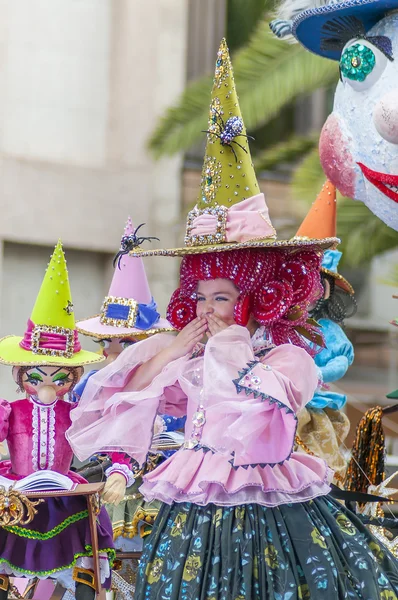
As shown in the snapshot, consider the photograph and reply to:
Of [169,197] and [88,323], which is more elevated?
[169,197]

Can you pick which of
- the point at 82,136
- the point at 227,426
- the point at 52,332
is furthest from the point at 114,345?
the point at 82,136

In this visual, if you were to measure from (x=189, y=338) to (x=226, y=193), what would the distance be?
1.70ft

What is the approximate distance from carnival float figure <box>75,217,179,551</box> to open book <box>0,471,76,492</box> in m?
0.51

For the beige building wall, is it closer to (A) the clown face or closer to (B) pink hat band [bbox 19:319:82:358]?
(B) pink hat band [bbox 19:319:82:358]

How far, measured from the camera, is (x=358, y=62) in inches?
142

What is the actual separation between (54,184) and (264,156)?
2.05 metres

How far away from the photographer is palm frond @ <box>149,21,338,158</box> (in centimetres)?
860

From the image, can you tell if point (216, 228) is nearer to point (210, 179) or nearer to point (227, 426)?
point (210, 179)

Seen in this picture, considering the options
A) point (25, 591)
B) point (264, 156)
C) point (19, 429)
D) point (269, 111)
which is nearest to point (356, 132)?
point (19, 429)

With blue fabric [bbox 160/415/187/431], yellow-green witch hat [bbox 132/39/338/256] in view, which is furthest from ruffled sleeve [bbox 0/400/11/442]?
yellow-green witch hat [bbox 132/39/338/256]

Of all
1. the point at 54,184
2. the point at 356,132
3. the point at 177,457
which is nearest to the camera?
the point at 177,457

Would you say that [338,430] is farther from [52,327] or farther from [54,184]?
[54,184]

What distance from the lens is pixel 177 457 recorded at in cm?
326

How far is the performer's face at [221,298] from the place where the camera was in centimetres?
344
